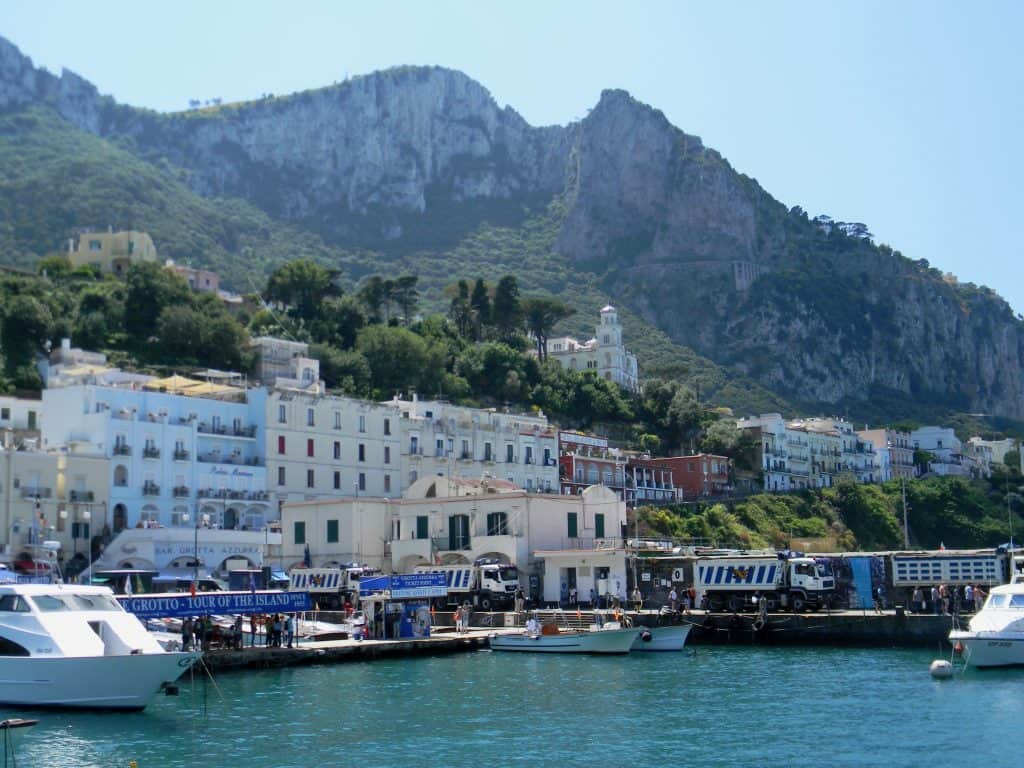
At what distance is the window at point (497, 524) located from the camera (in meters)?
67.4

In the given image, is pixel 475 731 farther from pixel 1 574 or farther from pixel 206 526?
pixel 206 526

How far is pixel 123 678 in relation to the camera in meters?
37.7

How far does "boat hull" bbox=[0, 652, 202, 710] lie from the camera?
3725 cm

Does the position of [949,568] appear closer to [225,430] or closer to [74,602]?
[74,602]

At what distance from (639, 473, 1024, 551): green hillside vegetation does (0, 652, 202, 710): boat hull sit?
2498 inches

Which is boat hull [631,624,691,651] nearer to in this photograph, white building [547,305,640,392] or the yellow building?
white building [547,305,640,392]

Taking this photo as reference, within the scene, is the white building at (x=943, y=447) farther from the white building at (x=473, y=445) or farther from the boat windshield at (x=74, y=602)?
the boat windshield at (x=74, y=602)

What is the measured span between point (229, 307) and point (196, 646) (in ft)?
296

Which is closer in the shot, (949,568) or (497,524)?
(949,568)

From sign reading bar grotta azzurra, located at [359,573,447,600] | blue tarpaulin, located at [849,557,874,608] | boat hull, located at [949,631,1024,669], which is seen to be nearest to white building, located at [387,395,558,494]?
sign reading bar grotta azzurra, located at [359,573,447,600]

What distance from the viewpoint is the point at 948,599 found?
187 feet

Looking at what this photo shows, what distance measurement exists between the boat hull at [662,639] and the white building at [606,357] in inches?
3484

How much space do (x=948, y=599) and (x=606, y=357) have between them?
299ft

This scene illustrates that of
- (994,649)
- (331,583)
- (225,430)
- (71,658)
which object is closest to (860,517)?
(225,430)
